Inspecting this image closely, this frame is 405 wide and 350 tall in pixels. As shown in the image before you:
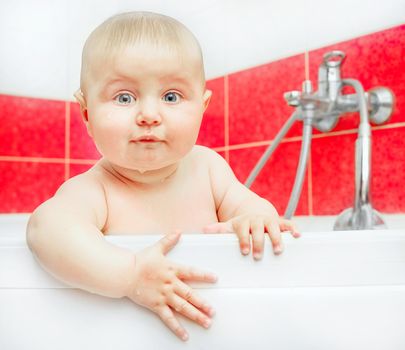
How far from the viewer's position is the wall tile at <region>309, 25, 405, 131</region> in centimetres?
136

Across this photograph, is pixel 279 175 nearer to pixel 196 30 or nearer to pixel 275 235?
pixel 196 30

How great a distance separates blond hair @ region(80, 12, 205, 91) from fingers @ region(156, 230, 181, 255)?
9.7 inches

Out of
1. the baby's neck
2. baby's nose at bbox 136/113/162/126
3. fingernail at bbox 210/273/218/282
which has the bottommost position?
fingernail at bbox 210/273/218/282

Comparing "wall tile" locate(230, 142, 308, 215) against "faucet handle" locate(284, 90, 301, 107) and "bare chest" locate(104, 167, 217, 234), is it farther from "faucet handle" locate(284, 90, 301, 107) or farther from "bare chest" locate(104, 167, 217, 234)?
"bare chest" locate(104, 167, 217, 234)

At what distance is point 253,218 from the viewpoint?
0.68 meters

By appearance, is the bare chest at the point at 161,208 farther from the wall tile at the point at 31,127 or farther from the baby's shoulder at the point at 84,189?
the wall tile at the point at 31,127

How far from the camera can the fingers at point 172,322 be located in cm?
62

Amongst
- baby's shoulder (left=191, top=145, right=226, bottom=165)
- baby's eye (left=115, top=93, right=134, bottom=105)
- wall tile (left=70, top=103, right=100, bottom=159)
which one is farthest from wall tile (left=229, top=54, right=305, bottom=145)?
baby's eye (left=115, top=93, right=134, bottom=105)

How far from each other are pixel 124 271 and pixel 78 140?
1.49 m

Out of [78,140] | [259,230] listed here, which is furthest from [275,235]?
[78,140]

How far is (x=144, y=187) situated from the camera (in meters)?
0.88

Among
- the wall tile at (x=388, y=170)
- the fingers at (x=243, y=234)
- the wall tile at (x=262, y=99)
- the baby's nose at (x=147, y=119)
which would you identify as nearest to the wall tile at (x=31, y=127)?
the wall tile at (x=262, y=99)

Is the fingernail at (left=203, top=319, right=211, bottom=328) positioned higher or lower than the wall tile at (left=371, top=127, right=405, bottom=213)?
lower

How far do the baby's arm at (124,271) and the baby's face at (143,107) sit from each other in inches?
5.6
